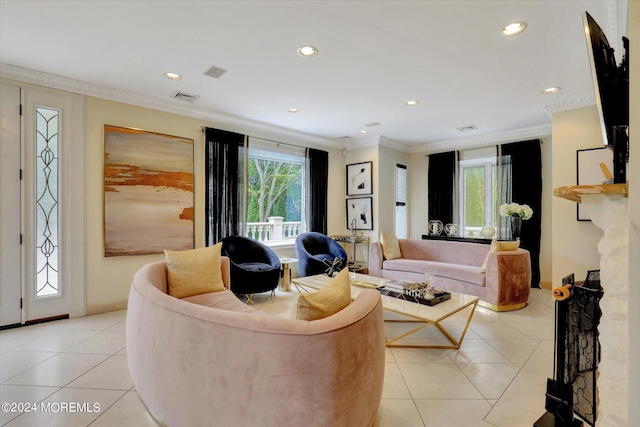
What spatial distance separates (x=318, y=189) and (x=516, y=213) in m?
3.31

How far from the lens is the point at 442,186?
6.06 metres

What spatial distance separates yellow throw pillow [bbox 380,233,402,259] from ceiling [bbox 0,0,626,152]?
1966 millimetres

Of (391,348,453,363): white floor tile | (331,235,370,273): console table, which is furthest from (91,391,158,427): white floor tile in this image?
(331,235,370,273): console table

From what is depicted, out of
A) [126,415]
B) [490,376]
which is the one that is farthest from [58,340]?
[490,376]

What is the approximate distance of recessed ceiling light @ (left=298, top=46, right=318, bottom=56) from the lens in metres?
2.61

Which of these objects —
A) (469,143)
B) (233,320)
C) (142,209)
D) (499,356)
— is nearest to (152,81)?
(142,209)

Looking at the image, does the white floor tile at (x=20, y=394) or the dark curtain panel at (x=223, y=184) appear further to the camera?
the dark curtain panel at (x=223, y=184)

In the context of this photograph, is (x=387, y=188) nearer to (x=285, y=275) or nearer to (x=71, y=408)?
(x=285, y=275)

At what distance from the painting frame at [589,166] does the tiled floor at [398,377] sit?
1.46 meters

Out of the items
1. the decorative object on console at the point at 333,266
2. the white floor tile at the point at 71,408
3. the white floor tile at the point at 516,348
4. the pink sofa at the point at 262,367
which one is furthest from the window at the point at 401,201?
the white floor tile at the point at 71,408

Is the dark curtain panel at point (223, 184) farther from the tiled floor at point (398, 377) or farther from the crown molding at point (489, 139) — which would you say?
the crown molding at point (489, 139)

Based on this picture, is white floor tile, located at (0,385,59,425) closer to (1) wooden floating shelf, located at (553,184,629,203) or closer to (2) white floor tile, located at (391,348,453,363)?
(2) white floor tile, located at (391,348,453,363)

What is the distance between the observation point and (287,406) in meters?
1.23

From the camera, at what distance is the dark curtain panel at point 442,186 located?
234 inches
